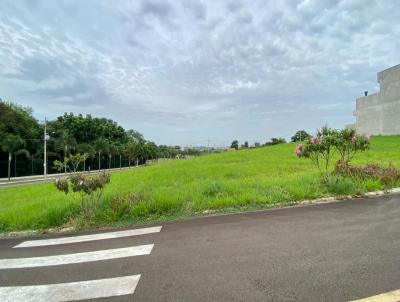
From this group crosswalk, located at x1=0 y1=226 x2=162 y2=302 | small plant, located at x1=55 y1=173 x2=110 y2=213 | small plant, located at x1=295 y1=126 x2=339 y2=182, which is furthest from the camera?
small plant, located at x1=295 y1=126 x2=339 y2=182

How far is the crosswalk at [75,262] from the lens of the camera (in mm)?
3158

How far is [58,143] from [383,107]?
58.3 m

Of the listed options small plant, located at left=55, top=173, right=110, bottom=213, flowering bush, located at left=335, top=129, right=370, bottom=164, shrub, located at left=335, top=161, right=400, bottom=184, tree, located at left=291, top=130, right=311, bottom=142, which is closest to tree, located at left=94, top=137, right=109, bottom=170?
tree, located at left=291, top=130, right=311, bottom=142

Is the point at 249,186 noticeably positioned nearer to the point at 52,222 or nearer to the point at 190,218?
the point at 190,218

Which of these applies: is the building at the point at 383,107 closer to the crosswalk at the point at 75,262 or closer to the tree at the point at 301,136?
the tree at the point at 301,136

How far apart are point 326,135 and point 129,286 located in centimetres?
773

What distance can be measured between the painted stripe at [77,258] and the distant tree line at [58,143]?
79.7 ft

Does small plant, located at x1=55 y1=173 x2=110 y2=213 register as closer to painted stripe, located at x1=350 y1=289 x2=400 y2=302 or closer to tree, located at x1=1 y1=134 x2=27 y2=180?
painted stripe, located at x1=350 y1=289 x2=400 y2=302

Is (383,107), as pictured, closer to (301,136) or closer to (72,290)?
(301,136)

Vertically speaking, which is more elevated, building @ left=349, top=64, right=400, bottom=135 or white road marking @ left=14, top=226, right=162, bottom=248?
building @ left=349, top=64, right=400, bottom=135

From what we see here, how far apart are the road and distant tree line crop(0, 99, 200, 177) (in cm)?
2443

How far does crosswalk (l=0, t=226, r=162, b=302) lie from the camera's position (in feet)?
10.4

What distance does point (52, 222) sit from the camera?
663cm

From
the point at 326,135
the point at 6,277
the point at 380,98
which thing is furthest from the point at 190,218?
the point at 380,98
